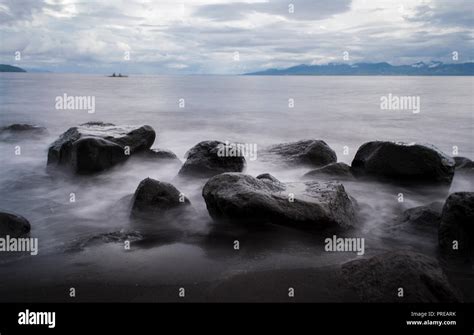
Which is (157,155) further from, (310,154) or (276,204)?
(276,204)

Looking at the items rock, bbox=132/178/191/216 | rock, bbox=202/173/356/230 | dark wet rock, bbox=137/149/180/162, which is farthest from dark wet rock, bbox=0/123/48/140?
rock, bbox=202/173/356/230

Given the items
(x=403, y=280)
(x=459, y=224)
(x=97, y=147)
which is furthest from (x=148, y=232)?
(x=459, y=224)

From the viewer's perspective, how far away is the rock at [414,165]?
35.4 feet

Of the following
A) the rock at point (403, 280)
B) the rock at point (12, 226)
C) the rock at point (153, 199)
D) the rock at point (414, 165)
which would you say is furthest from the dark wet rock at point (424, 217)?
the rock at point (12, 226)

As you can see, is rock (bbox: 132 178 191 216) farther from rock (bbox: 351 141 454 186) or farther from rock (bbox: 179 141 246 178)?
rock (bbox: 351 141 454 186)

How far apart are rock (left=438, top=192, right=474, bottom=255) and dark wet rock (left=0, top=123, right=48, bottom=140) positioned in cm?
1567

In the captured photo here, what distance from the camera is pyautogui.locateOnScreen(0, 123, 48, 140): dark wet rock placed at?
17.3 metres

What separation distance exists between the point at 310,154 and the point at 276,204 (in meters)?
5.68

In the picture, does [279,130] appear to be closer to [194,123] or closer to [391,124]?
[194,123]

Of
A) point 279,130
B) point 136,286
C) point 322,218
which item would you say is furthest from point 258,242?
point 279,130

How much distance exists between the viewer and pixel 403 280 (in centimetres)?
555

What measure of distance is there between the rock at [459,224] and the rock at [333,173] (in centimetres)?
430

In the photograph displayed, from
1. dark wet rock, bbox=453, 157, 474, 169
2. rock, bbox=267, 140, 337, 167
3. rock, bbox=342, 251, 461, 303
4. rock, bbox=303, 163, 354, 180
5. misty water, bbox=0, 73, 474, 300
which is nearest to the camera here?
rock, bbox=342, 251, 461, 303

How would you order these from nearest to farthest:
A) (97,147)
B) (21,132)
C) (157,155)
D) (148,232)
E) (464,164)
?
(148,232) → (97,147) → (464,164) → (157,155) → (21,132)
